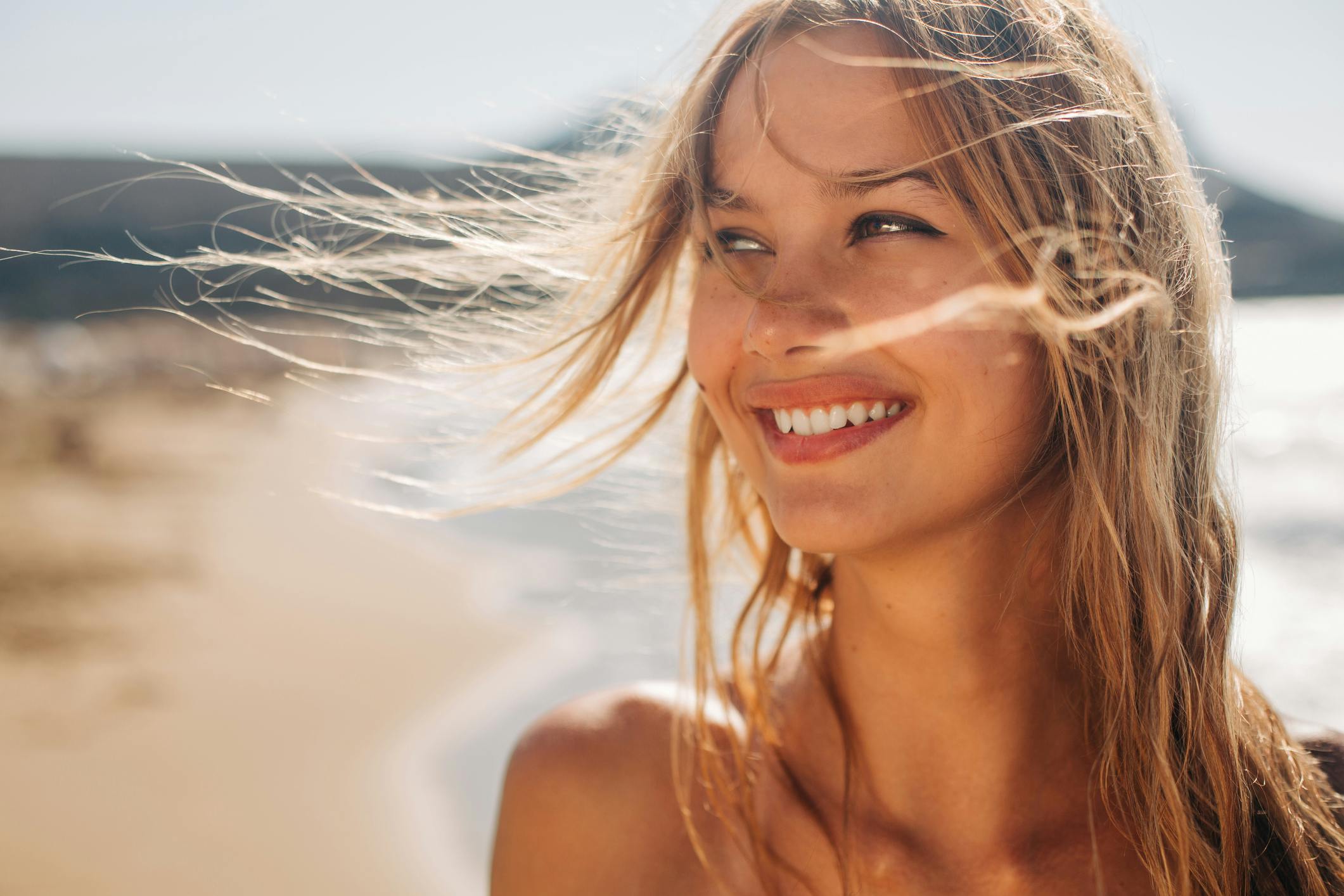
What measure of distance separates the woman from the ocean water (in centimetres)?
34

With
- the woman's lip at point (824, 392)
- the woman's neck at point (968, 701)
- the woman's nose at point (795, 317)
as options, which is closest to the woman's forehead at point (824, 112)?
the woman's nose at point (795, 317)

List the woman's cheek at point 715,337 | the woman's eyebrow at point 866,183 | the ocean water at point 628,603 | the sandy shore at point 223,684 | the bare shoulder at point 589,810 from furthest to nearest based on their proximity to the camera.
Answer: the ocean water at point 628,603 → the sandy shore at point 223,684 → the bare shoulder at point 589,810 → the woman's cheek at point 715,337 → the woman's eyebrow at point 866,183

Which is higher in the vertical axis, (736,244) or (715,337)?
(736,244)

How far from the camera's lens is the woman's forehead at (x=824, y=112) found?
1462mm

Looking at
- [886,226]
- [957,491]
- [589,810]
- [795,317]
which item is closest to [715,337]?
[795,317]

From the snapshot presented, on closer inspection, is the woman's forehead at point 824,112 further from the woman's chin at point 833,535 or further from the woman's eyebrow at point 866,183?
the woman's chin at point 833,535

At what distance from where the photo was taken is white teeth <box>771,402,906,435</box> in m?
1.51

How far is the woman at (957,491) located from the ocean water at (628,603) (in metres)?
0.34

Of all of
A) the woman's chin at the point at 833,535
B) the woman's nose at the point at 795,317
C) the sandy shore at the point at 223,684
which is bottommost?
the sandy shore at the point at 223,684

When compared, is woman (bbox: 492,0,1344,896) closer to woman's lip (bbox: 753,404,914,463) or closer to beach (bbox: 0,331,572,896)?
woman's lip (bbox: 753,404,914,463)

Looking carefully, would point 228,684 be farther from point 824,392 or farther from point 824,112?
point 824,112

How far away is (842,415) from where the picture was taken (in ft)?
4.97

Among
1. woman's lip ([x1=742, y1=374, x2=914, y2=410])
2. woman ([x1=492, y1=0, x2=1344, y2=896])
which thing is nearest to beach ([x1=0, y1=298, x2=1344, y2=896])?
woman ([x1=492, y1=0, x2=1344, y2=896])

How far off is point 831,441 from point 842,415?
41mm
